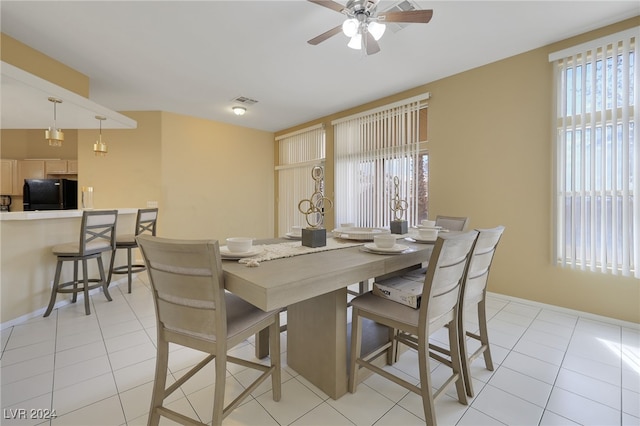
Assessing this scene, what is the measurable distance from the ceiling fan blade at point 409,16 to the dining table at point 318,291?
5.09 ft

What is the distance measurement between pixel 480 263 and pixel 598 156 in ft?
6.61

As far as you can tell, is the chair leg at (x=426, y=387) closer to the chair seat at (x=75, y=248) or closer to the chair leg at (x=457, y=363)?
the chair leg at (x=457, y=363)

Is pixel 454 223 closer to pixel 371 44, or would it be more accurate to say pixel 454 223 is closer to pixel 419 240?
pixel 419 240

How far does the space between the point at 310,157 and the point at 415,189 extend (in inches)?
94.5

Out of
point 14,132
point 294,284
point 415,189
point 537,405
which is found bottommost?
point 537,405

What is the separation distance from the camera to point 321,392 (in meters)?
1.60

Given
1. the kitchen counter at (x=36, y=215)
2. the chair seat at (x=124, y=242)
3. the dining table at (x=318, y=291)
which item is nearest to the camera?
the dining table at (x=318, y=291)

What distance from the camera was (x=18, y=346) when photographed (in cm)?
207

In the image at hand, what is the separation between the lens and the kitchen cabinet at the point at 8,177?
5.38 metres

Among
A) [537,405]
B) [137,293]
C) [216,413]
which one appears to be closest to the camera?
[216,413]

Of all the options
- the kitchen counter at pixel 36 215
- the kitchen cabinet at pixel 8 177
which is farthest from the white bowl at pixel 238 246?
the kitchen cabinet at pixel 8 177

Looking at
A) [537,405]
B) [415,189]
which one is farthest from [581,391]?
[415,189]

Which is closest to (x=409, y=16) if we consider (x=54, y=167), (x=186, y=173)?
(x=186, y=173)

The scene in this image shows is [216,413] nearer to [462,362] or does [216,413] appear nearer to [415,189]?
[462,362]
